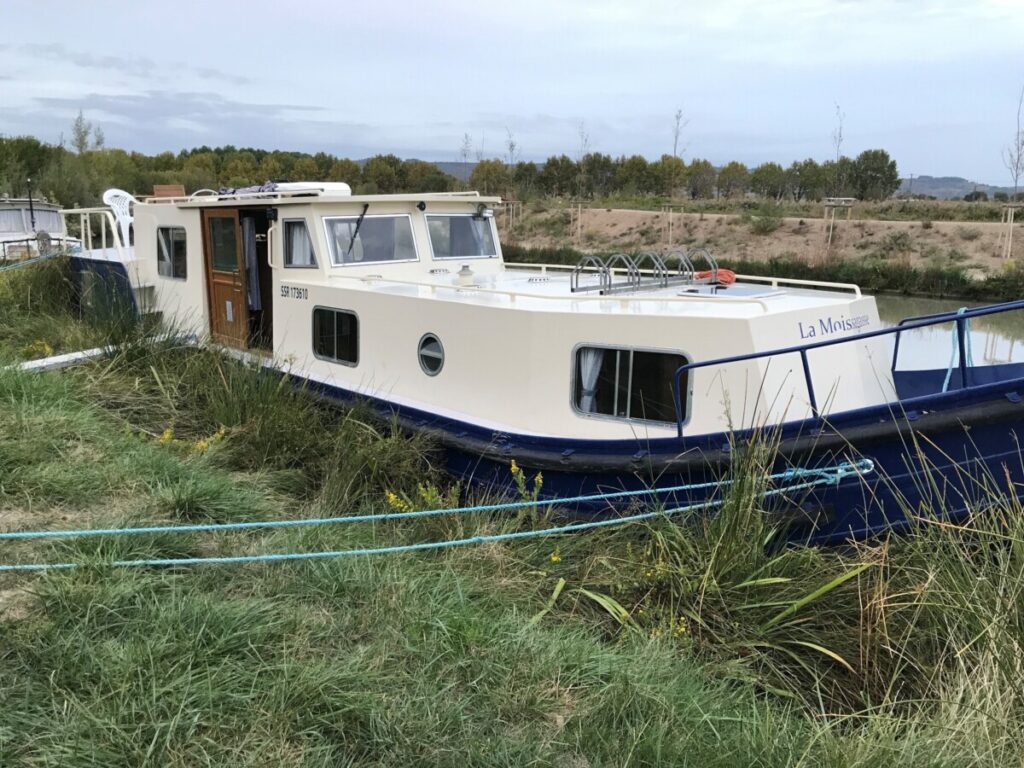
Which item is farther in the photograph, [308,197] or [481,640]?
[308,197]

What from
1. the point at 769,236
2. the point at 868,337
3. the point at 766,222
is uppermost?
the point at 766,222

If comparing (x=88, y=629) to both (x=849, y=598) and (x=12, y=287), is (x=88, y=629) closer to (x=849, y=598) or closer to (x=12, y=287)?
(x=849, y=598)

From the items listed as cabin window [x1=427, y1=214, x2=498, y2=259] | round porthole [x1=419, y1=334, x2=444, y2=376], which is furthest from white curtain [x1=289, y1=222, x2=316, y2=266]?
round porthole [x1=419, y1=334, x2=444, y2=376]

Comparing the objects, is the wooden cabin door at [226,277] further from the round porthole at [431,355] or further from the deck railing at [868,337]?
the deck railing at [868,337]

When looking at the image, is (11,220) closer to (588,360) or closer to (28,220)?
(28,220)

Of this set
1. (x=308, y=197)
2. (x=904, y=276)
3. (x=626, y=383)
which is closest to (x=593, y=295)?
(x=626, y=383)

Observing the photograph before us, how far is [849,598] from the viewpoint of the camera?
3766mm

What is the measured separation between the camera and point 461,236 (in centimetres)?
831

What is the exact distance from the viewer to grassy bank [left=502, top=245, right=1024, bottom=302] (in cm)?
1927

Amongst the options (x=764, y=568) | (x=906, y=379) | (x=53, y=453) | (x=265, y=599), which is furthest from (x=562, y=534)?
(x=906, y=379)

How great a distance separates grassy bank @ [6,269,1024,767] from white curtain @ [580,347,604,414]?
3.36 feet

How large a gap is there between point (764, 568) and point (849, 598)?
0.44 m

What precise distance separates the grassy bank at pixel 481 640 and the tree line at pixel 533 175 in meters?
35.4

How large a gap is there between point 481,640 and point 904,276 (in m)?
20.4
